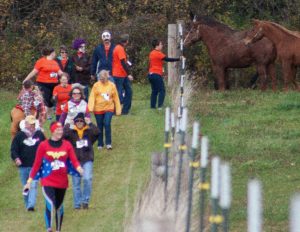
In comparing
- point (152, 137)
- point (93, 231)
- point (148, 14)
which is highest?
point (148, 14)

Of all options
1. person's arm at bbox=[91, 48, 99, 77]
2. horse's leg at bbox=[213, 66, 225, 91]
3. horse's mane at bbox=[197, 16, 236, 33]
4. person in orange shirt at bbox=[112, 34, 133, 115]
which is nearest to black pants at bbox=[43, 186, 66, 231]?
person in orange shirt at bbox=[112, 34, 133, 115]

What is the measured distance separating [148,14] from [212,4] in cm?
221

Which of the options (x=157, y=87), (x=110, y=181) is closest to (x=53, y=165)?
(x=110, y=181)

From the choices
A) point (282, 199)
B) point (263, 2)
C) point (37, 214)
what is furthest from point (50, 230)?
point (263, 2)

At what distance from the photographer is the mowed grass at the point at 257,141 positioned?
1591 cm

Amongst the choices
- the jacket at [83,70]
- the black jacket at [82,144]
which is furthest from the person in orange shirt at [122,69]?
the black jacket at [82,144]

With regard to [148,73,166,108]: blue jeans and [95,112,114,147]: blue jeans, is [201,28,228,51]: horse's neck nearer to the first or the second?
[148,73,166,108]: blue jeans

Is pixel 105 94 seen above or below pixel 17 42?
below

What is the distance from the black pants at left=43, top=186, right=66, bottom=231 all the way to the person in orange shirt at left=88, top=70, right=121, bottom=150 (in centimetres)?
562

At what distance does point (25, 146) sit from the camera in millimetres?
16875

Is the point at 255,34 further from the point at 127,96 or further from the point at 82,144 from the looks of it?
the point at 82,144

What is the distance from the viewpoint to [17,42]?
118 feet

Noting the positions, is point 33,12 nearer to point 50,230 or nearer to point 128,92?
point 128,92

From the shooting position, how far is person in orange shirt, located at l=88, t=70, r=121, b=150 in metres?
20.7
